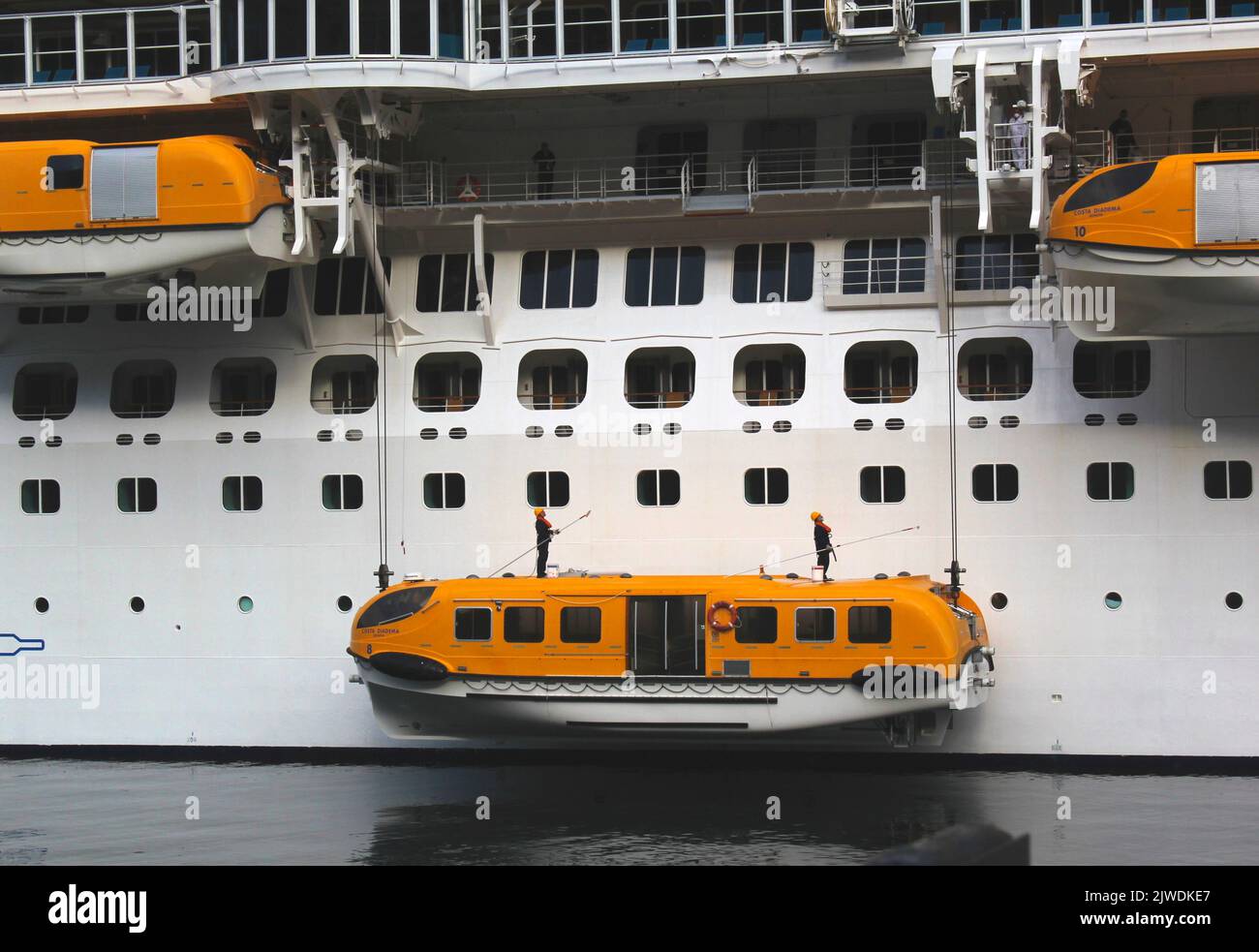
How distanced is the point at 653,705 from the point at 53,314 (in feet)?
41.2

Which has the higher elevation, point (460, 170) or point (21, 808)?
point (460, 170)

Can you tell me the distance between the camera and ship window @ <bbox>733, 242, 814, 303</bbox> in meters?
27.1

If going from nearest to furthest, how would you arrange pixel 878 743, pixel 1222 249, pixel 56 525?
pixel 1222 249 → pixel 878 743 → pixel 56 525

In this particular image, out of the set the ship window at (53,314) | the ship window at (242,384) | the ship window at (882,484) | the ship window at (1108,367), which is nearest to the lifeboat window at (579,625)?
the ship window at (882,484)

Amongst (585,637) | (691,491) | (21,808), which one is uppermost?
(691,491)

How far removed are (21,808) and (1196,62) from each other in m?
20.0

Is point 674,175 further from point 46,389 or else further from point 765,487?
point 46,389

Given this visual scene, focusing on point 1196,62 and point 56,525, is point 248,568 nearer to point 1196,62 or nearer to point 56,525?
point 56,525

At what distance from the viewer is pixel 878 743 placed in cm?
2464

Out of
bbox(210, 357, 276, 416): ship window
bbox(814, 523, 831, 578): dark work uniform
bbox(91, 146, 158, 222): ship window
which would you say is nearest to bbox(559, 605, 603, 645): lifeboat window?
bbox(814, 523, 831, 578): dark work uniform

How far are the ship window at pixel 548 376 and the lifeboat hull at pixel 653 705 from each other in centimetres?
526

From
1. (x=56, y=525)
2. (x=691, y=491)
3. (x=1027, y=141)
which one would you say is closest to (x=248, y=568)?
(x=56, y=525)

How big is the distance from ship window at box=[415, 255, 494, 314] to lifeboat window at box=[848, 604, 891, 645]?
8252mm

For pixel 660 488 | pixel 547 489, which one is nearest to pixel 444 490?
pixel 547 489
